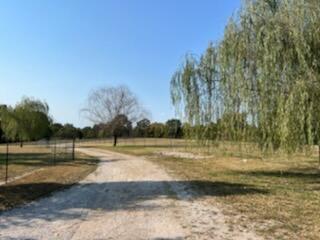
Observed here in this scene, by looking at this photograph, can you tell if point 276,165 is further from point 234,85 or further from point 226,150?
point 234,85

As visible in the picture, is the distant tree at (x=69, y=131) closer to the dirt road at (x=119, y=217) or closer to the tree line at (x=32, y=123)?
the tree line at (x=32, y=123)

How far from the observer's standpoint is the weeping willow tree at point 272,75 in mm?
11539

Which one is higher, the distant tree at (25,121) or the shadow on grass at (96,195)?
the distant tree at (25,121)

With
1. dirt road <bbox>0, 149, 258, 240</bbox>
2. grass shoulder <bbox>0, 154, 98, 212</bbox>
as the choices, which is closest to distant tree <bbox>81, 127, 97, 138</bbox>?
grass shoulder <bbox>0, 154, 98, 212</bbox>

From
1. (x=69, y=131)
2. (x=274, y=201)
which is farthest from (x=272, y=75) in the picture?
(x=69, y=131)

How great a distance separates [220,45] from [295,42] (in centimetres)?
360

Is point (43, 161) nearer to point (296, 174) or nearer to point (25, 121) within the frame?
point (296, 174)

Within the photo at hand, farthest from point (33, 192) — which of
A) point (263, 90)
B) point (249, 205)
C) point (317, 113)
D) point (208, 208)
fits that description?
point (317, 113)

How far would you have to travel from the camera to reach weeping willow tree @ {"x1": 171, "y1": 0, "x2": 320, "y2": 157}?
11.5m

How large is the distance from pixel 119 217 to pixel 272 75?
5.95 metres

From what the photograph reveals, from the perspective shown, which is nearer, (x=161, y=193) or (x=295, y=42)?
(x=295, y=42)

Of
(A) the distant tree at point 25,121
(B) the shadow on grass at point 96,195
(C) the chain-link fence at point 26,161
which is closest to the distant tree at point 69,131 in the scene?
(A) the distant tree at point 25,121

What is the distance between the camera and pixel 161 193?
1307 cm

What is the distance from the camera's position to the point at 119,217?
9.13 m
